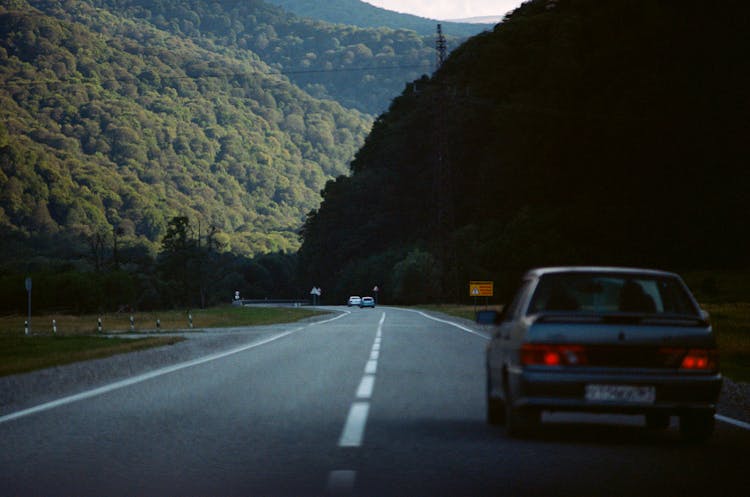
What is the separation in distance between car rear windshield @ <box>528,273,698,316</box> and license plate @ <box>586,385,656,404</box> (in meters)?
0.82

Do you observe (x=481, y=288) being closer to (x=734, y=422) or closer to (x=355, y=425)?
(x=734, y=422)

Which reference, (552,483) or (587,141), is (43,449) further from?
(587,141)

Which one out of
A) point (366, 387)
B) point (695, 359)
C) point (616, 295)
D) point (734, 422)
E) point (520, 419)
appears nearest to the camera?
point (695, 359)

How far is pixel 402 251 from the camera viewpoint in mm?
126000

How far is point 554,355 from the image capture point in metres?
8.91

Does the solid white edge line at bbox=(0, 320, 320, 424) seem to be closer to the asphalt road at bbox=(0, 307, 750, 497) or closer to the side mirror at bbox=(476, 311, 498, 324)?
the asphalt road at bbox=(0, 307, 750, 497)

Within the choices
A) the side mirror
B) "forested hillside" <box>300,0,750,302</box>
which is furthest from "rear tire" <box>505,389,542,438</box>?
"forested hillside" <box>300,0,750,302</box>

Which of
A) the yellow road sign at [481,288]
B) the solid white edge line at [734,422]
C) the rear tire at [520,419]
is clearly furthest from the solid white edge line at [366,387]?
the yellow road sign at [481,288]

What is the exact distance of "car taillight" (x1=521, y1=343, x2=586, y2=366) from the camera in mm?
8883

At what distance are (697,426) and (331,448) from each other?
3.35 metres

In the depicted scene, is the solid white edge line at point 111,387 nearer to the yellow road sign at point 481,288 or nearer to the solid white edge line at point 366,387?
the solid white edge line at point 366,387

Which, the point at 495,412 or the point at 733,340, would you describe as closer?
the point at 495,412

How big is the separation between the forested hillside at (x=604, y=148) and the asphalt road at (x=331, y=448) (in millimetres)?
57116

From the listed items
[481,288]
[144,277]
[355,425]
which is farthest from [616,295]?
[144,277]
